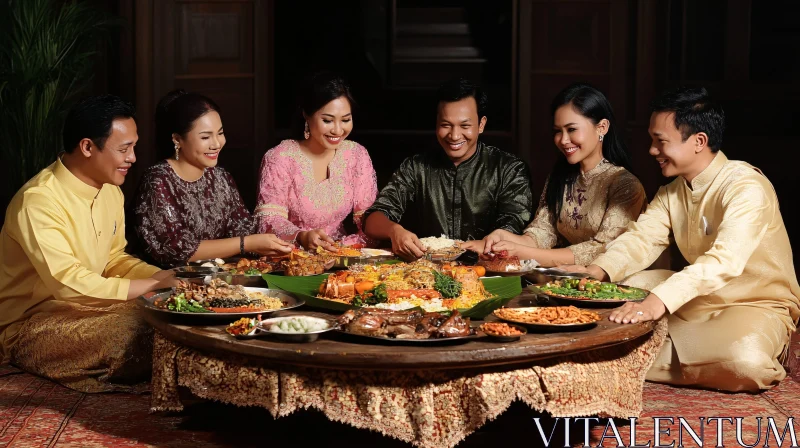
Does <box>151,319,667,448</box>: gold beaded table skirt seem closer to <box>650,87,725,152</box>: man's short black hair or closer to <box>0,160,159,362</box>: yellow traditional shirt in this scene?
<box>0,160,159,362</box>: yellow traditional shirt

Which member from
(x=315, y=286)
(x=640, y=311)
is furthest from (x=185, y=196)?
(x=640, y=311)

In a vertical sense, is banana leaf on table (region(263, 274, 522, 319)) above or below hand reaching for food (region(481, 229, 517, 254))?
below

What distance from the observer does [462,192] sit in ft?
19.4

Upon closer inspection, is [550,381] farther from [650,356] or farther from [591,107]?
[591,107]

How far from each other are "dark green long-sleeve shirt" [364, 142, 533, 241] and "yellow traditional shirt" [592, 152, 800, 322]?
1.01 metres

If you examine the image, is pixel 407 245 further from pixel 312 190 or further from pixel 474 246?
pixel 312 190

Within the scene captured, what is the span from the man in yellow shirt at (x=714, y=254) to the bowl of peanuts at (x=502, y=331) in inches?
47.3

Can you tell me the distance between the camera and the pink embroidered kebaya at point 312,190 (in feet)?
19.0

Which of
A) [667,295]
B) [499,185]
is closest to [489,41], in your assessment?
[499,185]

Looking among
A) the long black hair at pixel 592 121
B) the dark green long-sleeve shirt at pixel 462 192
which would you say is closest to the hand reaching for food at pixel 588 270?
the long black hair at pixel 592 121

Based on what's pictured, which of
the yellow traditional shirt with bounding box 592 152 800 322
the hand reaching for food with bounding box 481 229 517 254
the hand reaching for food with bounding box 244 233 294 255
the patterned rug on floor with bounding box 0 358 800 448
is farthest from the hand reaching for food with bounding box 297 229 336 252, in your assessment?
the yellow traditional shirt with bounding box 592 152 800 322

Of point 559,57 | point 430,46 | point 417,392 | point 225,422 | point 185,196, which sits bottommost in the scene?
point 225,422

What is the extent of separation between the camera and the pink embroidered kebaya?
19.0 feet

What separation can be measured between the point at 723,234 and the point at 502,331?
157cm
